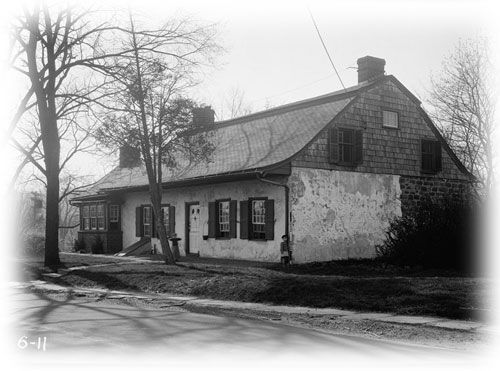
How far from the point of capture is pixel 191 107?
19.8 meters

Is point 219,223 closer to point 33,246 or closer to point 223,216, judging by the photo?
point 223,216

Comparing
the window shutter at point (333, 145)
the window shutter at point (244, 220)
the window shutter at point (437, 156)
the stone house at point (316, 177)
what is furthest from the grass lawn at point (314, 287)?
the window shutter at point (437, 156)

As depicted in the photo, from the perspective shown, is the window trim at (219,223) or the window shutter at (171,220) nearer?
the window trim at (219,223)

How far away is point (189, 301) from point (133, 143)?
313 inches

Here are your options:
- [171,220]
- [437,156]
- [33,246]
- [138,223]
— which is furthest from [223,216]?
[33,246]

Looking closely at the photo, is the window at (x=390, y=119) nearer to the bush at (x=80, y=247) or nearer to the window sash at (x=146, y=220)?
the window sash at (x=146, y=220)

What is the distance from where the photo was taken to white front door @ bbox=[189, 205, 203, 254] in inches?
992

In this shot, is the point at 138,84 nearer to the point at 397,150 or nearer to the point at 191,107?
the point at 191,107

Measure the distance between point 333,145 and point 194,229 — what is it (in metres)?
7.10

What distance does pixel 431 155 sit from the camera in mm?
25688

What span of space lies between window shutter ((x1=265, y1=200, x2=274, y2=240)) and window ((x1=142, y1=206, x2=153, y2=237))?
9006 mm

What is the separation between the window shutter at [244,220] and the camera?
2233 centimetres

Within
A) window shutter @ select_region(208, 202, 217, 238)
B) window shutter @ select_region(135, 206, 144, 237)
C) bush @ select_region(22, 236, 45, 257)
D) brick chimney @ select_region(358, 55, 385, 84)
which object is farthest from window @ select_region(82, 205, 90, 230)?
brick chimney @ select_region(358, 55, 385, 84)

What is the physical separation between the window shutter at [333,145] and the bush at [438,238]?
12.6ft
